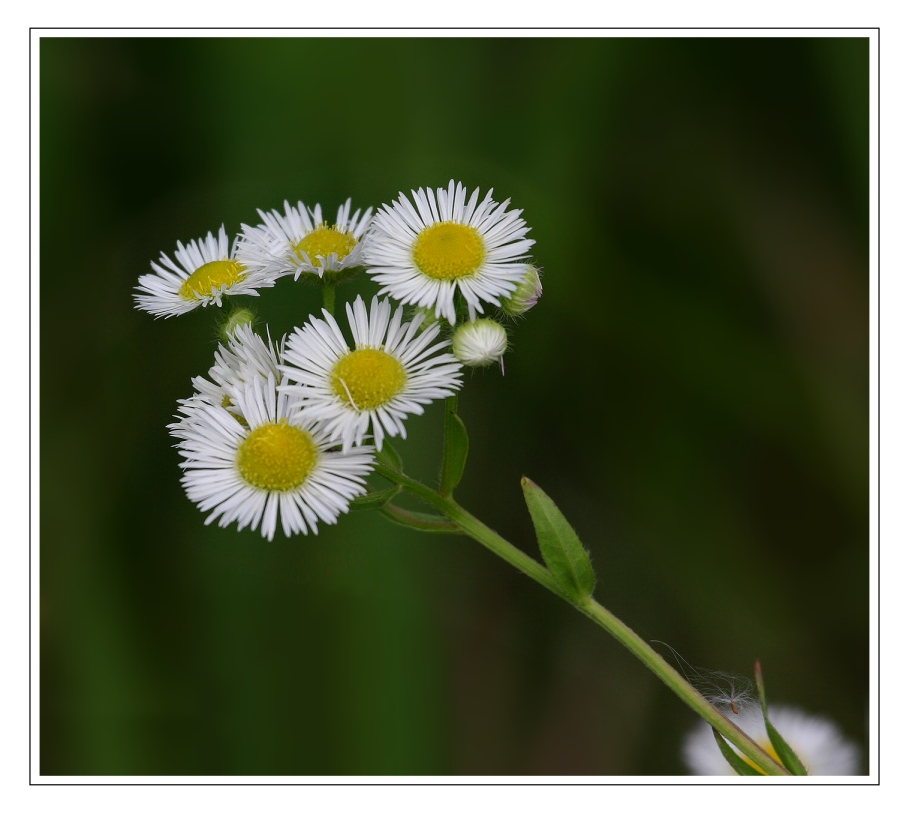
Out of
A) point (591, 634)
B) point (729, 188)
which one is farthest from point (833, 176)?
point (591, 634)

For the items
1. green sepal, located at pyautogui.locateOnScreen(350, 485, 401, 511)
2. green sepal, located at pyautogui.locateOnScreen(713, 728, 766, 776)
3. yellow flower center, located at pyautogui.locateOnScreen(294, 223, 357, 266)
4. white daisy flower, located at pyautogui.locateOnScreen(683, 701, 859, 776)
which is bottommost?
white daisy flower, located at pyautogui.locateOnScreen(683, 701, 859, 776)

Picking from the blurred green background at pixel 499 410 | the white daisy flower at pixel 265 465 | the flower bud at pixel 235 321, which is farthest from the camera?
the blurred green background at pixel 499 410

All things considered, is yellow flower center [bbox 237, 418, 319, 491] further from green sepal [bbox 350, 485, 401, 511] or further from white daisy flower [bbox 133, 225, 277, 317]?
white daisy flower [bbox 133, 225, 277, 317]

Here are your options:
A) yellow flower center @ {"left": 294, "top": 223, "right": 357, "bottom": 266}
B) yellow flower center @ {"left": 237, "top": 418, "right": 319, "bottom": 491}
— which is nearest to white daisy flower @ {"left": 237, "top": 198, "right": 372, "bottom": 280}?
yellow flower center @ {"left": 294, "top": 223, "right": 357, "bottom": 266}

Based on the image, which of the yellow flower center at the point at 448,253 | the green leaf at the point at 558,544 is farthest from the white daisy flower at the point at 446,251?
the green leaf at the point at 558,544

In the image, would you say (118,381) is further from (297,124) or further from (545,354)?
(545,354)

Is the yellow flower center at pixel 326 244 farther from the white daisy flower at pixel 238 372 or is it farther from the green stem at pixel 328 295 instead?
the white daisy flower at pixel 238 372

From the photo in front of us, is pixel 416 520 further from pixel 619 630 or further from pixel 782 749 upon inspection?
pixel 782 749
